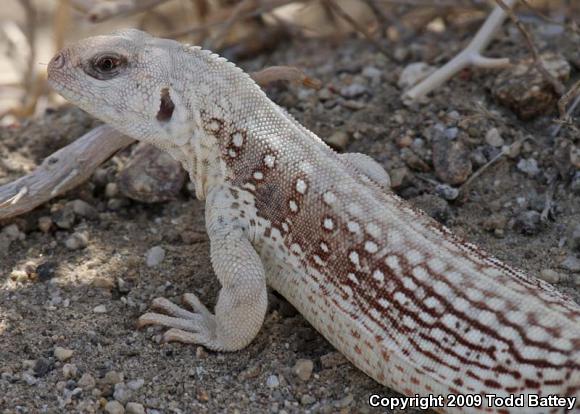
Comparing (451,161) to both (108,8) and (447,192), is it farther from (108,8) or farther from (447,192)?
(108,8)

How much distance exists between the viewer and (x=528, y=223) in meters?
5.00

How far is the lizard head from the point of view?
425cm

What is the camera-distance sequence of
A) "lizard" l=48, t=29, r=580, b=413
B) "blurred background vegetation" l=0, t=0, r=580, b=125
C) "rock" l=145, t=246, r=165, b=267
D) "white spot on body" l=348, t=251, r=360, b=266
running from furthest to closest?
1. "blurred background vegetation" l=0, t=0, r=580, b=125
2. "rock" l=145, t=246, r=165, b=267
3. "white spot on body" l=348, t=251, r=360, b=266
4. "lizard" l=48, t=29, r=580, b=413

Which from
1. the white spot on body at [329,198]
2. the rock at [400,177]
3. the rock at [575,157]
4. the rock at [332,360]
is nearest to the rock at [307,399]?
the rock at [332,360]

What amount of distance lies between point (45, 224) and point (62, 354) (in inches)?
46.9

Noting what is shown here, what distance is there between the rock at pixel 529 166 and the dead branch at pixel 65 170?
249 centimetres

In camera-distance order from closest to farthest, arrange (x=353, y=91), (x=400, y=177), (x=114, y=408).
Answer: (x=114, y=408) < (x=400, y=177) < (x=353, y=91)

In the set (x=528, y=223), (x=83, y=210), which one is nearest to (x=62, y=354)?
(x=83, y=210)

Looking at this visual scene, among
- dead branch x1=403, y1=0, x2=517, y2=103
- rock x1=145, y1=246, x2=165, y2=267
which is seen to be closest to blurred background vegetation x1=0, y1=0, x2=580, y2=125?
dead branch x1=403, y1=0, x2=517, y2=103

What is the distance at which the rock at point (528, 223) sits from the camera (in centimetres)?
500

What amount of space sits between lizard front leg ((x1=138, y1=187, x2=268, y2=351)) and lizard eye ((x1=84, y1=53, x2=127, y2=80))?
2.64 ft

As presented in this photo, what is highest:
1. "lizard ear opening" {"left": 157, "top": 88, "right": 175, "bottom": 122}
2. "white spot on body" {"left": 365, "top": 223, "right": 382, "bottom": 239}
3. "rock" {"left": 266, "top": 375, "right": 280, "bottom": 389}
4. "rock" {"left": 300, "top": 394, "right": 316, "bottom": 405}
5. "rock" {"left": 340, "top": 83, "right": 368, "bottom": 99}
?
"lizard ear opening" {"left": 157, "top": 88, "right": 175, "bottom": 122}

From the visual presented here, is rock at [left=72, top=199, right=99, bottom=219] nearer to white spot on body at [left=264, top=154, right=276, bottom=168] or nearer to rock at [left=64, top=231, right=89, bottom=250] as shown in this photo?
rock at [left=64, top=231, right=89, bottom=250]

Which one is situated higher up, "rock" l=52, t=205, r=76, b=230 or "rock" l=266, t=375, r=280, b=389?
"rock" l=266, t=375, r=280, b=389
